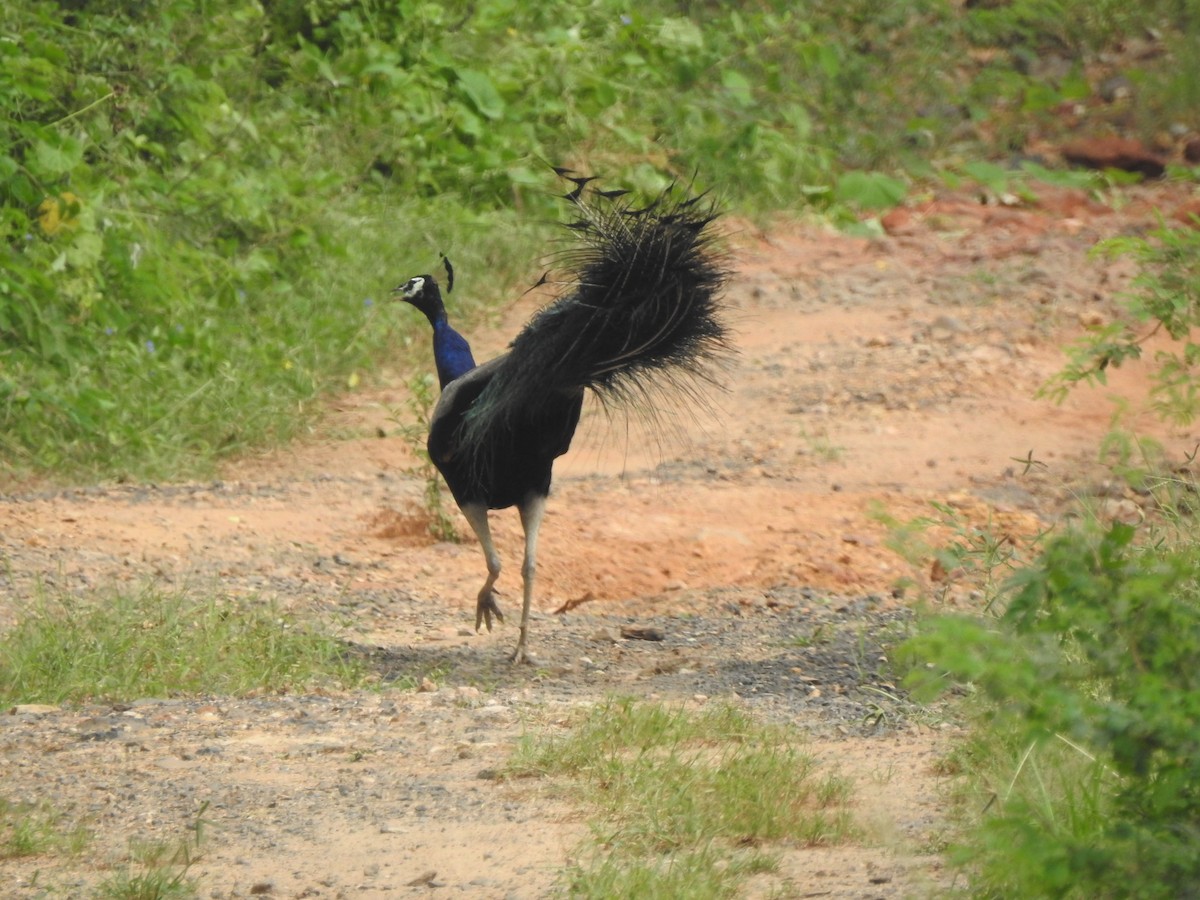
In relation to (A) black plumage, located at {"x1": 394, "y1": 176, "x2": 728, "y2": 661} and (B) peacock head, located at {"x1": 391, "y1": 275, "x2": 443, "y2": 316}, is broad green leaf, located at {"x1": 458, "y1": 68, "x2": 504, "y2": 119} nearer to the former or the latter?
(B) peacock head, located at {"x1": 391, "y1": 275, "x2": 443, "y2": 316}

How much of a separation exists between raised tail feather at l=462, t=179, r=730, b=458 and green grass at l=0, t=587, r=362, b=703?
0.88 m

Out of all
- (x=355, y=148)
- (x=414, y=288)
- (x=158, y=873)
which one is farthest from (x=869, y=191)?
(x=158, y=873)

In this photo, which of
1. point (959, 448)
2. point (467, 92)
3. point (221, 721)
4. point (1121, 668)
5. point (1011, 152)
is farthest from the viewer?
point (1011, 152)

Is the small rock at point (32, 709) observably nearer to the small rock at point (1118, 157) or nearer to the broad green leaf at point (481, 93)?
the broad green leaf at point (481, 93)

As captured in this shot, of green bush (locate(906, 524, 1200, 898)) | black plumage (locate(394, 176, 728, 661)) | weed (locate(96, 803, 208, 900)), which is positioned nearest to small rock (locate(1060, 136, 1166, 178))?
black plumage (locate(394, 176, 728, 661))

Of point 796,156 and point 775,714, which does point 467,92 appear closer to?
point 796,156

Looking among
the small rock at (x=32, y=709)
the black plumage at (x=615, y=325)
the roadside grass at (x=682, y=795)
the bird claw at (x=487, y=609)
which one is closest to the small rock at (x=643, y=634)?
the bird claw at (x=487, y=609)

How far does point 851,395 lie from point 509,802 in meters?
5.07

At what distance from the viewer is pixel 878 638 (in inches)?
191

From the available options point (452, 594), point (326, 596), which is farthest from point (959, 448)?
point (326, 596)

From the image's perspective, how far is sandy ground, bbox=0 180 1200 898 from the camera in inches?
129

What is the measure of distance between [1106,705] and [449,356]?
319 centimetres

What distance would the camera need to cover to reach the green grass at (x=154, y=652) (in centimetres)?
423

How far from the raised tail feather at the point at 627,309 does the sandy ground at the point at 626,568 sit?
27cm
